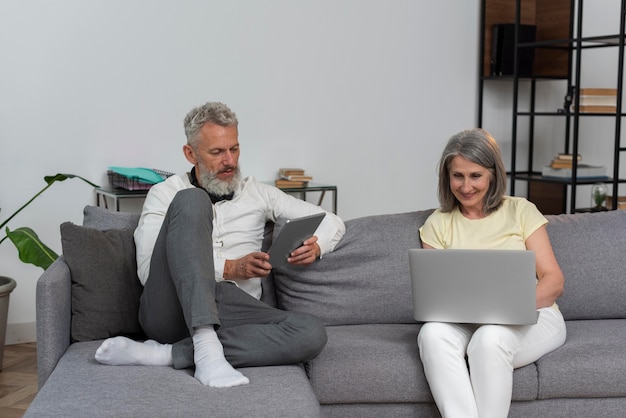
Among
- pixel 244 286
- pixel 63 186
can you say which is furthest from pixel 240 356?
pixel 63 186

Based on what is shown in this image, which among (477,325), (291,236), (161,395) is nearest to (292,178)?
(291,236)

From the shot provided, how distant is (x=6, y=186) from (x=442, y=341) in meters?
2.41

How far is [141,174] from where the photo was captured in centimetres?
378

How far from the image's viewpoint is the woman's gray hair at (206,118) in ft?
8.87

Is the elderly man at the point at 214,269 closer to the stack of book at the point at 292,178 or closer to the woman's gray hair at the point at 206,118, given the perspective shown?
the woman's gray hair at the point at 206,118

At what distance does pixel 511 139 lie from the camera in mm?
5098

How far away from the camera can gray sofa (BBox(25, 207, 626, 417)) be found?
6.73ft

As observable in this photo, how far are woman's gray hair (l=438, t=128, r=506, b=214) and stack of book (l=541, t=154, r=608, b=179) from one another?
2.06m

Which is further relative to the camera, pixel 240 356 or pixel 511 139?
pixel 511 139

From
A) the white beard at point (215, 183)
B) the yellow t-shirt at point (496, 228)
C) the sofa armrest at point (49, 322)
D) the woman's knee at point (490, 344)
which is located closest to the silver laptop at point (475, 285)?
the woman's knee at point (490, 344)

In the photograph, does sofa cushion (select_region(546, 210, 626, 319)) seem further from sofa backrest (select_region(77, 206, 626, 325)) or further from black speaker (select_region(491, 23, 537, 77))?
black speaker (select_region(491, 23, 537, 77))

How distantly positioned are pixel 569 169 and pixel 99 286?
2.97 m

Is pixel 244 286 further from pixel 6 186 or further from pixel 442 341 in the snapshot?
pixel 6 186

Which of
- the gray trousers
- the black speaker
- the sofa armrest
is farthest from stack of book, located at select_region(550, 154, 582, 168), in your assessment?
the sofa armrest
